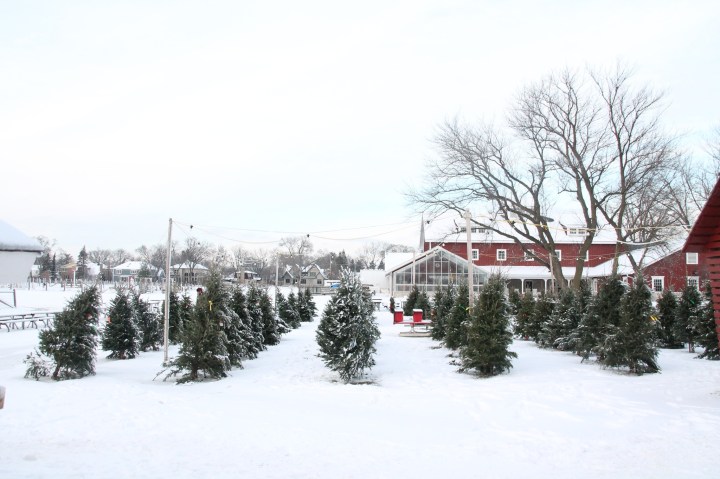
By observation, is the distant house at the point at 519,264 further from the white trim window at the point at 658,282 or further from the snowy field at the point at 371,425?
the snowy field at the point at 371,425

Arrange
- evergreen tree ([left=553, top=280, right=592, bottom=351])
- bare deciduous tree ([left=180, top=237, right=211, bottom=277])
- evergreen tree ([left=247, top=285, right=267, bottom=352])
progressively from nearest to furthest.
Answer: evergreen tree ([left=553, top=280, right=592, bottom=351])
evergreen tree ([left=247, top=285, right=267, bottom=352])
bare deciduous tree ([left=180, top=237, right=211, bottom=277])

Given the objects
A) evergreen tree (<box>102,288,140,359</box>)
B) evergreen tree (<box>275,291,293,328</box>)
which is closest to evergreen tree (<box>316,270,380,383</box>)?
evergreen tree (<box>102,288,140,359</box>)

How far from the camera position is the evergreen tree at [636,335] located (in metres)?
11.8

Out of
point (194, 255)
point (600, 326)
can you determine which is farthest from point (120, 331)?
point (194, 255)

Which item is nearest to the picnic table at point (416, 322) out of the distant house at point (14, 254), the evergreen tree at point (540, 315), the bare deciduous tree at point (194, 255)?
the evergreen tree at point (540, 315)

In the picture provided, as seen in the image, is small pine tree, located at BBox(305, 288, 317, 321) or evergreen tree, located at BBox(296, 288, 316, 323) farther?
small pine tree, located at BBox(305, 288, 317, 321)

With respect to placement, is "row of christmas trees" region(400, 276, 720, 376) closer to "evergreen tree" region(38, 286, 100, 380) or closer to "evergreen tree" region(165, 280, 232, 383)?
"evergreen tree" region(165, 280, 232, 383)

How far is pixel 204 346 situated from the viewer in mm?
12094

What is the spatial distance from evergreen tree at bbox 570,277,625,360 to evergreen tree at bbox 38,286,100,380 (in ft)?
38.7

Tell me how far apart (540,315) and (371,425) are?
12.6m

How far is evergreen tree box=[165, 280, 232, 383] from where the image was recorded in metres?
12.0

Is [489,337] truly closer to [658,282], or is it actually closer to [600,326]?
[600,326]

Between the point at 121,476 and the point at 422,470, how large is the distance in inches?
127

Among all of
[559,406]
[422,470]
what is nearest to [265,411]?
[422,470]
